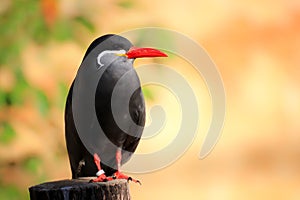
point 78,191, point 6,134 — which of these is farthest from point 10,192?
point 78,191

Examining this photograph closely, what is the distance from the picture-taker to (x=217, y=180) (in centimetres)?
593

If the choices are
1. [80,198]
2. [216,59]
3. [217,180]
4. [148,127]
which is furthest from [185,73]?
[80,198]

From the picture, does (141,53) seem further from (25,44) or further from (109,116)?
(25,44)

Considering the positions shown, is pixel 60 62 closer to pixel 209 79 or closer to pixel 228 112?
pixel 228 112

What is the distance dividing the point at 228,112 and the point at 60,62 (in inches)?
49.5

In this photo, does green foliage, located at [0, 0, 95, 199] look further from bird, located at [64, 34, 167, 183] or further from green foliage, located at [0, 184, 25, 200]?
bird, located at [64, 34, 167, 183]

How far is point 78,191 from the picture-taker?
2.72 meters

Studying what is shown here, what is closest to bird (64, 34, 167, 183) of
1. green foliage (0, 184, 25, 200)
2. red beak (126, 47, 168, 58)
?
red beak (126, 47, 168, 58)

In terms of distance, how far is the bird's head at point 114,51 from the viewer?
10.0 feet

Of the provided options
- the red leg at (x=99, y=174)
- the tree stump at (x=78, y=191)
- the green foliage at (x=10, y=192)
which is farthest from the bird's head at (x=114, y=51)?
the green foliage at (x=10, y=192)

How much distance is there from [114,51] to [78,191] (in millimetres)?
567

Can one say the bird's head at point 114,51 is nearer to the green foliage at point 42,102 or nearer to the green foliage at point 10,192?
the green foliage at point 42,102

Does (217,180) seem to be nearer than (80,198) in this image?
No

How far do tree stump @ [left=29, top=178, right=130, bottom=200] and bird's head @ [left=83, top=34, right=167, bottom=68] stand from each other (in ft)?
1.53
